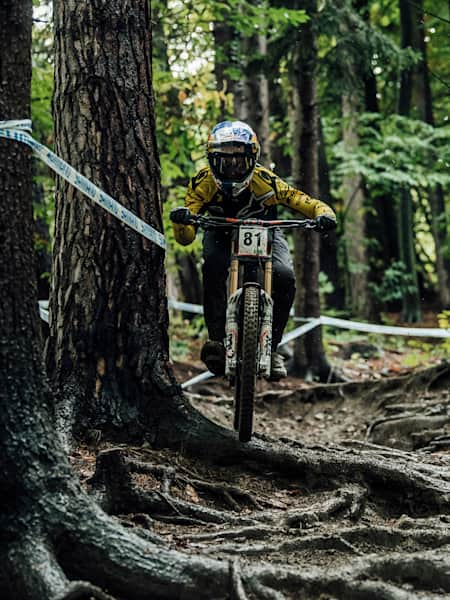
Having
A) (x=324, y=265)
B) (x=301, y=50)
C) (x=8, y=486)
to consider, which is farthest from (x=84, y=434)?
(x=324, y=265)

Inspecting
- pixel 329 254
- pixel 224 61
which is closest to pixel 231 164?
pixel 224 61

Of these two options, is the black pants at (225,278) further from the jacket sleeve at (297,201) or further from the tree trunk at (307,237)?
the tree trunk at (307,237)

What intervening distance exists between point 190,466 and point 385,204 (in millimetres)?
21615

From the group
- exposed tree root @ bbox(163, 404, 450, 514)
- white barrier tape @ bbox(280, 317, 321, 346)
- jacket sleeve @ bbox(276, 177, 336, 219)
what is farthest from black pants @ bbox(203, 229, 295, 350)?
white barrier tape @ bbox(280, 317, 321, 346)

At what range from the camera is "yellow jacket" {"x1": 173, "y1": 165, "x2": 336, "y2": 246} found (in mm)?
6066

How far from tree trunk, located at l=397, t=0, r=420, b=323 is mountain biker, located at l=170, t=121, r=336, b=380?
→ 48.1 ft

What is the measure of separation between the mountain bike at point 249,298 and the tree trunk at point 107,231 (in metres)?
0.48

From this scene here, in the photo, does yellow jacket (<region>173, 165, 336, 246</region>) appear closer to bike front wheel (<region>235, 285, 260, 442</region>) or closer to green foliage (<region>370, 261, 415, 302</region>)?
bike front wheel (<region>235, 285, 260, 442</region>)

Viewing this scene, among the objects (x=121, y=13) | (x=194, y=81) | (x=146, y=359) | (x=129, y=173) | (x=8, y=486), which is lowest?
(x=8, y=486)

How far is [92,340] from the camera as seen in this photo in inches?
208

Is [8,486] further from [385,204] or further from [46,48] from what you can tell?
[385,204]

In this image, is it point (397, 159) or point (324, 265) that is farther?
point (324, 265)

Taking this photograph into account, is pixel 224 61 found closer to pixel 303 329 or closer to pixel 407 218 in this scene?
pixel 303 329

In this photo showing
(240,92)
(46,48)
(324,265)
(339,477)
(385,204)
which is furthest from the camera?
(385,204)
